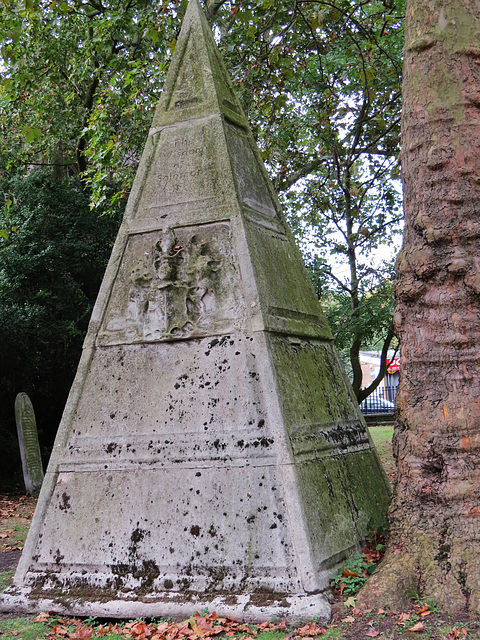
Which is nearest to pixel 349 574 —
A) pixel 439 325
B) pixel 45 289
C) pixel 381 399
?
pixel 439 325

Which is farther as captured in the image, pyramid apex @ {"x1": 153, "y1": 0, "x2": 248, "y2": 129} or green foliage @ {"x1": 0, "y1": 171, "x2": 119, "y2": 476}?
green foliage @ {"x1": 0, "y1": 171, "x2": 119, "y2": 476}

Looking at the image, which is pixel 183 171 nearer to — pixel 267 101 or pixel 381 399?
pixel 267 101

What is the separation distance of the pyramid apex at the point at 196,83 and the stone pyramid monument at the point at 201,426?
0.02 m

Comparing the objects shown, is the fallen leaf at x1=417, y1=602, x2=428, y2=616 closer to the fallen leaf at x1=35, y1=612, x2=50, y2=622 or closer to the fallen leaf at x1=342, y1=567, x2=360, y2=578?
the fallen leaf at x1=342, y1=567, x2=360, y2=578

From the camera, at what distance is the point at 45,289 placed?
12.1m

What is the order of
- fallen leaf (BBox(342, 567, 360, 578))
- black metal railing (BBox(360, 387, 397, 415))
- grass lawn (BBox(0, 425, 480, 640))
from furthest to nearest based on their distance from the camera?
black metal railing (BBox(360, 387, 397, 415)) → fallen leaf (BBox(342, 567, 360, 578)) → grass lawn (BBox(0, 425, 480, 640))

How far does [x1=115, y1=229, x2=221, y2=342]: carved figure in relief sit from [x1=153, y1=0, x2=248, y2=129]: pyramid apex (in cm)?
106

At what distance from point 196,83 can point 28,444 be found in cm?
735

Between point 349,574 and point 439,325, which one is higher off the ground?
point 439,325

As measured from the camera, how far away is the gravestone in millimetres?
10289

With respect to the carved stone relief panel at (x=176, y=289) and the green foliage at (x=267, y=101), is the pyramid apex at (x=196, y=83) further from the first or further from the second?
the green foliage at (x=267, y=101)

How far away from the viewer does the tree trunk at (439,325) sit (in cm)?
330

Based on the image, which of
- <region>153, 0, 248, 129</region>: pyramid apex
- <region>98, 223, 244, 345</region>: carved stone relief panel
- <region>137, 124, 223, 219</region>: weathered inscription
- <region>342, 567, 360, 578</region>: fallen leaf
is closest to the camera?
<region>342, 567, 360, 578</region>: fallen leaf

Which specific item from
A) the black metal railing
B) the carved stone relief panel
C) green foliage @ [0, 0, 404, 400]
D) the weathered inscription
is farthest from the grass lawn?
the black metal railing
